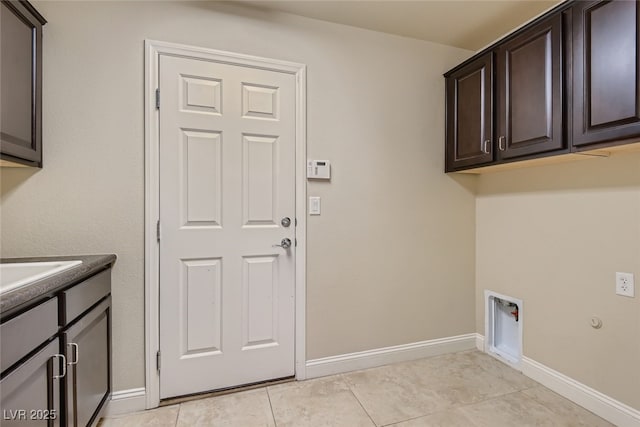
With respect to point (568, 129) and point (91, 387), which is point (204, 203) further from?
point (568, 129)

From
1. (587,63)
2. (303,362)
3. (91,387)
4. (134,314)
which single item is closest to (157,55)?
(134,314)

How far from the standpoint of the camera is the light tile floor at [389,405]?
65.0 inches

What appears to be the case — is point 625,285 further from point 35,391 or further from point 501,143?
point 35,391

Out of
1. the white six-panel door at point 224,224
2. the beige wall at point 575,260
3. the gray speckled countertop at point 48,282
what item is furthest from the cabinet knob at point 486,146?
the gray speckled countertop at point 48,282

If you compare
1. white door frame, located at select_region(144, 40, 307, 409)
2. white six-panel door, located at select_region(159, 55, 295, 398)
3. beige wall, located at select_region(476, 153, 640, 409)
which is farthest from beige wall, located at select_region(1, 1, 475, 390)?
beige wall, located at select_region(476, 153, 640, 409)

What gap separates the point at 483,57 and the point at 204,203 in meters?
2.04

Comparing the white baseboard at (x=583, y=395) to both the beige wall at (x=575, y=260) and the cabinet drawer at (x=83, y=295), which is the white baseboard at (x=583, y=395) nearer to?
the beige wall at (x=575, y=260)

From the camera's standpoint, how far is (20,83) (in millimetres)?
1437

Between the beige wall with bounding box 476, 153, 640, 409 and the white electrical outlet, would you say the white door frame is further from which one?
the white electrical outlet

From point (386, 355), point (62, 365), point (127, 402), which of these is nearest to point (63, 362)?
point (62, 365)

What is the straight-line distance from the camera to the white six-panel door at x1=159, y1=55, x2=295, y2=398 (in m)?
1.81

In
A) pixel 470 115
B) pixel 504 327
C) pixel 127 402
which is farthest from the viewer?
pixel 504 327

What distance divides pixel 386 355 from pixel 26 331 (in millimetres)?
2039

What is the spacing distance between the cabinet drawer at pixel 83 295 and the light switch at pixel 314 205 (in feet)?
4.00
